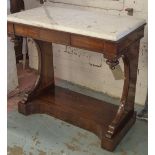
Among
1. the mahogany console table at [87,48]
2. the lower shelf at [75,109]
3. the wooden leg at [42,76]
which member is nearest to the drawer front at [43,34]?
the mahogany console table at [87,48]

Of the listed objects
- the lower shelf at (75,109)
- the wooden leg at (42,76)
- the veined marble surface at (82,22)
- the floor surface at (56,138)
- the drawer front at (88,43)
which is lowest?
the floor surface at (56,138)

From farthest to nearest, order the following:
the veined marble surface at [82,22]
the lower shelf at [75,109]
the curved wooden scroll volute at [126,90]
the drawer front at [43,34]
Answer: the lower shelf at [75,109] < the curved wooden scroll volute at [126,90] < the drawer front at [43,34] < the veined marble surface at [82,22]

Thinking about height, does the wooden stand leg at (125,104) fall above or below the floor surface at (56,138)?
above

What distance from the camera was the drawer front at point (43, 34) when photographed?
143 cm

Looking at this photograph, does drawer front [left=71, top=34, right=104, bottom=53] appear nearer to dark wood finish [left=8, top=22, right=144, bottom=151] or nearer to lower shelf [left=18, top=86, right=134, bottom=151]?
dark wood finish [left=8, top=22, right=144, bottom=151]

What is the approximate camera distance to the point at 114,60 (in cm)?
129

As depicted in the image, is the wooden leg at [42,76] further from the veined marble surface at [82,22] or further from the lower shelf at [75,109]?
the veined marble surface at [82,22]

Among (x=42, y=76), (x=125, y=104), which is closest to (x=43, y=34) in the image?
(x=42, y=76)

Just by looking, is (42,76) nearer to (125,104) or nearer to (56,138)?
(56,138)

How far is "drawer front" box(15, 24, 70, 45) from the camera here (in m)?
1.43
